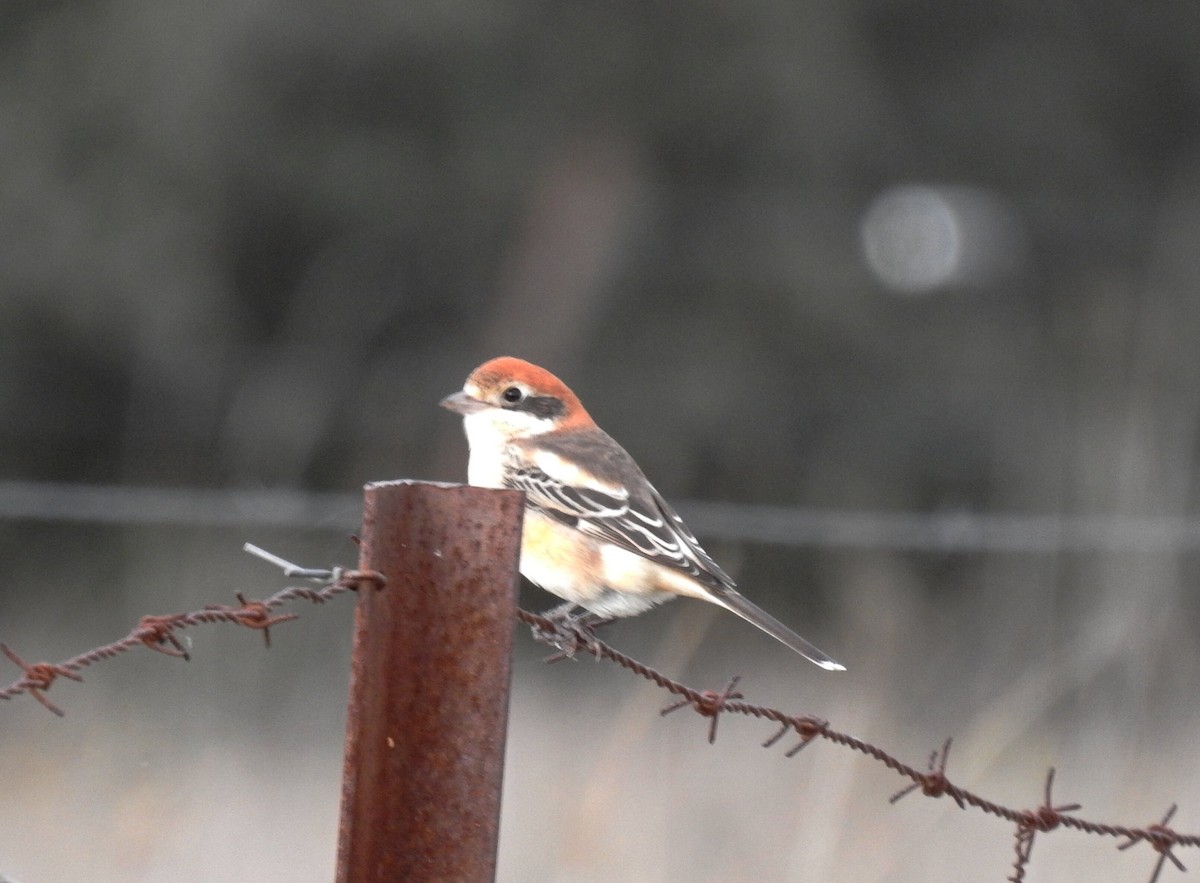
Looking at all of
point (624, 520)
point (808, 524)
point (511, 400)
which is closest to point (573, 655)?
point (624, 520)

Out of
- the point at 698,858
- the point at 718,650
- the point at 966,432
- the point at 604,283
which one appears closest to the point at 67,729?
the point at 698,858

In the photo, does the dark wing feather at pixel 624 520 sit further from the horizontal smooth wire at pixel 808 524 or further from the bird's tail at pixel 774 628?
the horizontal smooth wire at pixel 808 524

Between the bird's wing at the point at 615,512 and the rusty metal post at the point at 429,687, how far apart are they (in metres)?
1.80

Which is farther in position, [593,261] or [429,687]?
[593,261]

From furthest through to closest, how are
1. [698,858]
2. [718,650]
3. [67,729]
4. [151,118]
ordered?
1. [151,118]
2. [718,650]
3. [67,729]
4. [698,858]

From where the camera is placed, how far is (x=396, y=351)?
1195 centimetres

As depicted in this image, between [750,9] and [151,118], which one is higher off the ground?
[750,9]

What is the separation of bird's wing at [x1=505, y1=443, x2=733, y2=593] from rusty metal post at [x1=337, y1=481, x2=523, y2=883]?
5.90ft

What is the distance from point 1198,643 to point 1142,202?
282 inches

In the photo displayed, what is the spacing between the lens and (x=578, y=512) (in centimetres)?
424

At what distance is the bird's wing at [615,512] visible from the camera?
4.12 m

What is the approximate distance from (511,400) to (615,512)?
49 cm

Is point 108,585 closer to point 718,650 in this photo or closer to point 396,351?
point 396,351

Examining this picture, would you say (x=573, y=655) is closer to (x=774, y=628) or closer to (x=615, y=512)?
(x=774, y=628)
